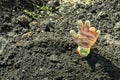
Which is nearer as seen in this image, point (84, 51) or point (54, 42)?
point (84, 51)

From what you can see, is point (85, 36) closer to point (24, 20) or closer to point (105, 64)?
point (105, 64)

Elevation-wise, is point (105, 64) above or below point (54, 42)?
below

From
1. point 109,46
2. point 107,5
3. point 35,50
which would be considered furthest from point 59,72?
point 107,5

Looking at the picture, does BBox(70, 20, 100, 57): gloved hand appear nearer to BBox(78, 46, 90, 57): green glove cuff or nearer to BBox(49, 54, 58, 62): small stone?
BBox(78, 46, 90, 57): green glove cuff

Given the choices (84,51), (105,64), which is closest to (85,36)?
(84,51)

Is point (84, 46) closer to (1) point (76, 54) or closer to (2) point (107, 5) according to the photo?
(1) point (76, 54)

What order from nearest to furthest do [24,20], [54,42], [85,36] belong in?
[85,36] < [54,42] < [24,20]

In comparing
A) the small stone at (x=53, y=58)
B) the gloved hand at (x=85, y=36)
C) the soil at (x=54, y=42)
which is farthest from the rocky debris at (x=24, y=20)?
the gloved hand at (x=85, y=36)
